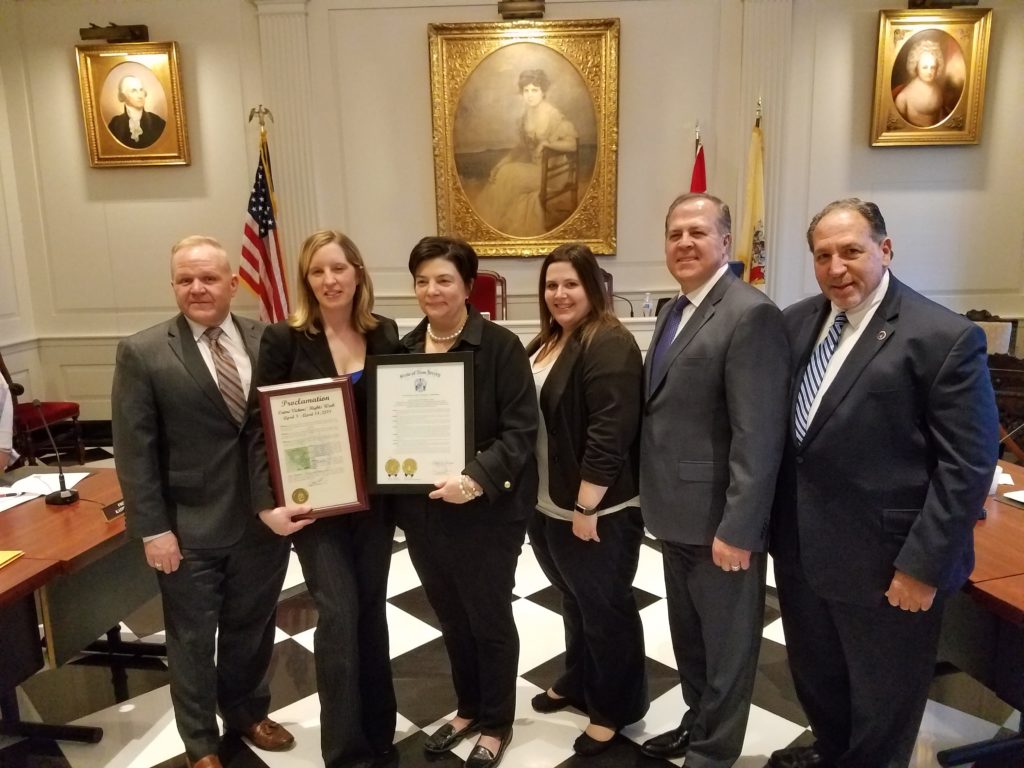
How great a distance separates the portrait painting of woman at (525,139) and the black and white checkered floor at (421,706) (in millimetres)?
3617

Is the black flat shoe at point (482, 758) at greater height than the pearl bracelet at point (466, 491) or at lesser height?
lesser

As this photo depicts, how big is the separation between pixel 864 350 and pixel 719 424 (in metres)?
0.36

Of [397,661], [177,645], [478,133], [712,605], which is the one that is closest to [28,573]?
[177,645]

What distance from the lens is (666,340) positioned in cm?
185

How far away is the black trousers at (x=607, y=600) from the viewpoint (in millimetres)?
1962

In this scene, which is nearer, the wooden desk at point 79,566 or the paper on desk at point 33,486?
the wooden desk at point 79,566

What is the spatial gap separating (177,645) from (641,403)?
1.44 m

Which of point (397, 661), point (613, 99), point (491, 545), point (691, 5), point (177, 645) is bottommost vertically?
point (397, 661)

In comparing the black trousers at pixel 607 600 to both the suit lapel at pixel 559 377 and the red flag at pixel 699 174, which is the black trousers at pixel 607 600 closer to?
the suit lapel at pixel 559 377

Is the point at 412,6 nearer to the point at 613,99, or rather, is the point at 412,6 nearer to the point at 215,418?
the point at 613,99

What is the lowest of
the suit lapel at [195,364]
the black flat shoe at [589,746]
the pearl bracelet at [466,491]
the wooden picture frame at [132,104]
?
the black flat shoe at [589,746]

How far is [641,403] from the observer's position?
1851 mm

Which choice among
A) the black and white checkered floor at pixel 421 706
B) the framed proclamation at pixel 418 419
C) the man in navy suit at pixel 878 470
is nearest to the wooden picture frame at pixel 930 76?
the black and white checkered floor at pixel 421 706

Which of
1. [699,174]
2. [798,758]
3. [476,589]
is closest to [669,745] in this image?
[798,758]
